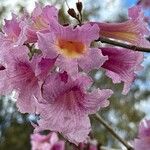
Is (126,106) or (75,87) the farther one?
(126,106)

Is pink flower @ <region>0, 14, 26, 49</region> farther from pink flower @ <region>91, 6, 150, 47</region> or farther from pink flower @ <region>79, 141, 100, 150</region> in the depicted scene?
pink flower @ <region>79, 141, 100, 150</region>

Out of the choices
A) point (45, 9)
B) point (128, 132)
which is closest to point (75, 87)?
point (45, 9)

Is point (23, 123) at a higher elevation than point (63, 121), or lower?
lower

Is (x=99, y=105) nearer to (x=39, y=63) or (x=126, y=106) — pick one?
(x=39, y=63)

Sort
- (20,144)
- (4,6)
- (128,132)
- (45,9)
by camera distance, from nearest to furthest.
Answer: (45,9) → (4,6) → (128,132) → (20,144)

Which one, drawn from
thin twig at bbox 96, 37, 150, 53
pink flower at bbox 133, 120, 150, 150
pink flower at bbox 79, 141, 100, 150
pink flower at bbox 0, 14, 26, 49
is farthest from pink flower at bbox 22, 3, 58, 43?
pink flower at bbox 79, 141, 100, 150

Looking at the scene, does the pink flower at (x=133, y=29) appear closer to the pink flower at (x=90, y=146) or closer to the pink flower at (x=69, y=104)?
the pink flower at (x=69, y=104)
